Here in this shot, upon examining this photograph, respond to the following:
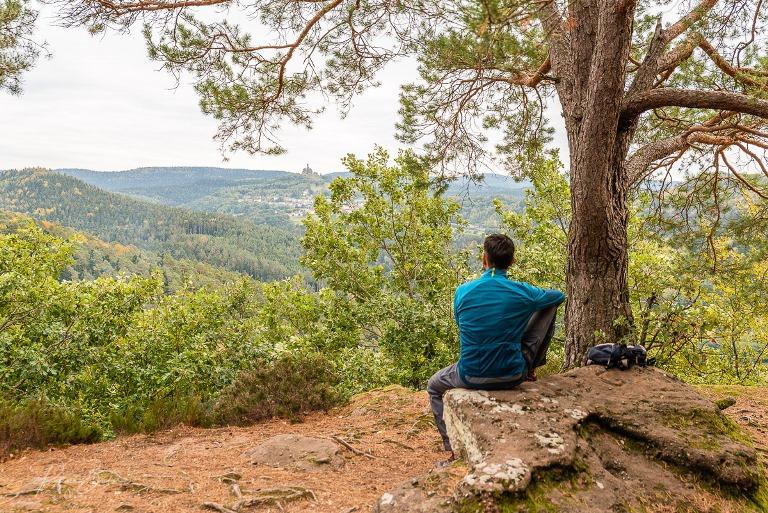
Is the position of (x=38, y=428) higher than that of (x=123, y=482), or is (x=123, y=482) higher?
(x=123, y=482)

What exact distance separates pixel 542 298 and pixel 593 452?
3.19 ft

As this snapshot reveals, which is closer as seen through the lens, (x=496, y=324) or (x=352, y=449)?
(x=496, y=324)

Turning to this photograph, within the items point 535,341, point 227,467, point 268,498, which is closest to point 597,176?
point 535,341

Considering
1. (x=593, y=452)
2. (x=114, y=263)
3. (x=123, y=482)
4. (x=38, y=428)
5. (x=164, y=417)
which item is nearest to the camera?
(x=593, y=452)

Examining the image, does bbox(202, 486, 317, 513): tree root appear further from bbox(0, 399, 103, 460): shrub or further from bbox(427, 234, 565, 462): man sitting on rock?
bbox(0, 399, 103, 460): shrub

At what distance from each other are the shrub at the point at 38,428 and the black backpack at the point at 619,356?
5726mm

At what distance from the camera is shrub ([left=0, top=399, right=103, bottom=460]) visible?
4.89m

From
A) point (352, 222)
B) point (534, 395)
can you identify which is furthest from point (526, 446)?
point (352, 222)

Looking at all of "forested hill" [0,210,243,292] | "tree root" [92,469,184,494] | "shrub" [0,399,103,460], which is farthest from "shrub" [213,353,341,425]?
"forested hill" [0,210,243,292]

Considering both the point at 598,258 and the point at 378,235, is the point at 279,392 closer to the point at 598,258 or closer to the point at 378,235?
the point at 598,258

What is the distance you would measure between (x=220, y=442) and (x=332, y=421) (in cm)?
145

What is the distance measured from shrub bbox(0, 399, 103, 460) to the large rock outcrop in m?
4.73

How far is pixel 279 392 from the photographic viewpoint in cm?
632

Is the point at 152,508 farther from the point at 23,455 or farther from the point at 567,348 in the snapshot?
the point at 567,348
